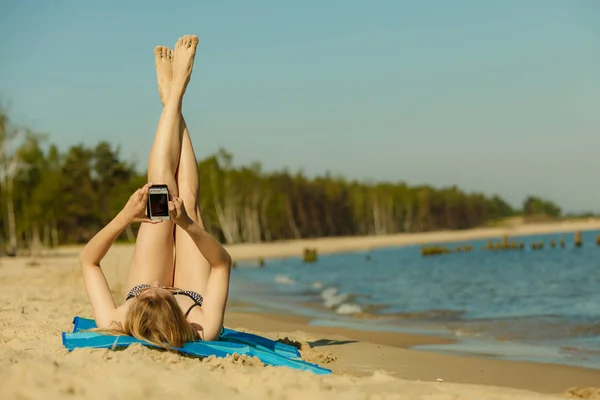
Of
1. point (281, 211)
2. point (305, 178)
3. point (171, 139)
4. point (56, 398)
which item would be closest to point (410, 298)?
point (171, 139)

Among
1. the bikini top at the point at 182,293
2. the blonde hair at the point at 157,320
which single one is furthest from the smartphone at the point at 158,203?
the bikini top at the point at 182,293

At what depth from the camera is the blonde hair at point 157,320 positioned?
15.5 feet

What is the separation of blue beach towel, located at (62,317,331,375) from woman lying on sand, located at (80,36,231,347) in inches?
3.9

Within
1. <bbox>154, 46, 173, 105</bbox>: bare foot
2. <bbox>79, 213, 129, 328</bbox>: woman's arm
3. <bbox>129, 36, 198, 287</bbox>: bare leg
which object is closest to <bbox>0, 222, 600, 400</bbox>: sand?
<bbox>79, 213, 129, 328</bbox>: woman's arm

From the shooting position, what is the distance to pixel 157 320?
4812 mm

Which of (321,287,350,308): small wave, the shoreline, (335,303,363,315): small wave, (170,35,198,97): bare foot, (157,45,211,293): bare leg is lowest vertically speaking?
(321,287,350,308): small wave

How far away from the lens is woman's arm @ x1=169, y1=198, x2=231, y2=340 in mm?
4875

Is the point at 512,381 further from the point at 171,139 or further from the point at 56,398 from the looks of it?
the point at 56,398

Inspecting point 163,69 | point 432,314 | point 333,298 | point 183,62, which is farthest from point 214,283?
point 333,298

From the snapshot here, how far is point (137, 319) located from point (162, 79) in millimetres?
2278

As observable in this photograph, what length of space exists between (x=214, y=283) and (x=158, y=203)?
2.90 feet

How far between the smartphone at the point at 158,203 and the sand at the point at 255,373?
0.87 metres

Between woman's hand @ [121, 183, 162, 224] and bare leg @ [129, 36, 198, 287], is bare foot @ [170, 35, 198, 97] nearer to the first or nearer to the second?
bare leg @ [129, 36, 198, 287]

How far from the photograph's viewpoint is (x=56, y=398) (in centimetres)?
344
